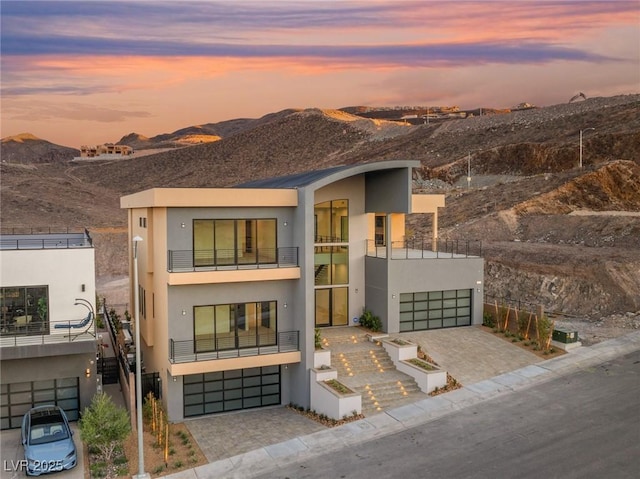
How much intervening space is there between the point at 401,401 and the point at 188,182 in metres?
133

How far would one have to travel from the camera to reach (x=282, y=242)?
23109mm

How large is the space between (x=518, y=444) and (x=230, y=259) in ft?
38.5

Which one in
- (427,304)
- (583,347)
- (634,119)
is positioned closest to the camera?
(583,347)

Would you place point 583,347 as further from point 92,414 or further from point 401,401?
point 92,414

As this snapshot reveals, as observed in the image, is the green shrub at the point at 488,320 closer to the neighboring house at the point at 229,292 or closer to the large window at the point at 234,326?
the neighboring house at the point at 229,292

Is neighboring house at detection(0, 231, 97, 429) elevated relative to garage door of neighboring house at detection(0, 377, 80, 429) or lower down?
elevated

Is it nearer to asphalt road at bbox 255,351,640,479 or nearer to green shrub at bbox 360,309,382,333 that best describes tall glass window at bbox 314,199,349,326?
green shrub at bbox 360,309,382,333

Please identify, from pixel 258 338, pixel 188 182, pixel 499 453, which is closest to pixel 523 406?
pixel 499 453

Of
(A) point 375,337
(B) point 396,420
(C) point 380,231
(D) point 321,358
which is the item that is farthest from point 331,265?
(B) point 396,420

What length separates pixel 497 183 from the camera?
266ft

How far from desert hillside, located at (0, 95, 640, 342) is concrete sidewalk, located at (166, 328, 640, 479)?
912cm

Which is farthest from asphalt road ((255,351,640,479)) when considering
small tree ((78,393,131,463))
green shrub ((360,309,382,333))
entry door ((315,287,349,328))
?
entry door ((315,287,349,328))

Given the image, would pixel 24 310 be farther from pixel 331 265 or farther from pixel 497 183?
pixel 497 183

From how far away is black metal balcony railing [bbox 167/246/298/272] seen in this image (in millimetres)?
21672
